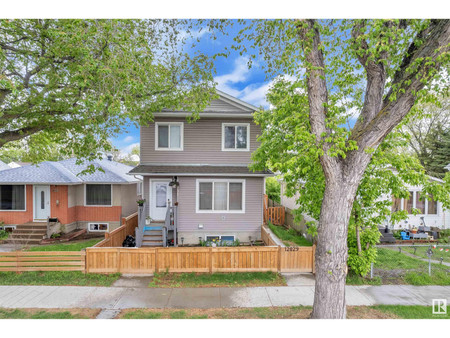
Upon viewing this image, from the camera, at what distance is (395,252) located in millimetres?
8766

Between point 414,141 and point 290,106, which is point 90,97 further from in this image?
point 414,141

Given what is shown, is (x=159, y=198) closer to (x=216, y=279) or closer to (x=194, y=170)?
(x=194, y=170)

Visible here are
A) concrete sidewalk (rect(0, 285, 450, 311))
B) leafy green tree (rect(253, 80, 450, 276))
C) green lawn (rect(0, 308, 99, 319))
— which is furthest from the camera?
leafy green tree (rect(253, 80, 450, 276))

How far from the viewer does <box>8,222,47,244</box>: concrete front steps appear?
1030cm

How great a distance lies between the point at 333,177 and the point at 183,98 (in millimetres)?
A: 5847

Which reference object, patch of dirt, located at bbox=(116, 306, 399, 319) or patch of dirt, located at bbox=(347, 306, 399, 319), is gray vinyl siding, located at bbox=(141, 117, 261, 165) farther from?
patch of dirt, located at bbox=(347, 306, 399, 319)

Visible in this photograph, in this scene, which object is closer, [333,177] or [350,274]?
[333,177]

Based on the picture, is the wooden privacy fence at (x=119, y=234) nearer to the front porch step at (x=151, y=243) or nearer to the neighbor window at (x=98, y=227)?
the front porch step at (x=151, y=243)

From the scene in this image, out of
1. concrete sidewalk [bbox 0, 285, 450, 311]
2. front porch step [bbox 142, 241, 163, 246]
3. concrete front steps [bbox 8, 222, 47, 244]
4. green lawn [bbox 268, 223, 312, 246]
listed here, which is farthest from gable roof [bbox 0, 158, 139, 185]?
green lawn [bbox 268, 223, 312, 246]

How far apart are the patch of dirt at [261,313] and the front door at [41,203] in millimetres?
9420

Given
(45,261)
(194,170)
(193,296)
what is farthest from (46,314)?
(194,170)

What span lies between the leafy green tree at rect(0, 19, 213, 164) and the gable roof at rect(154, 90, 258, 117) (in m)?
1.29

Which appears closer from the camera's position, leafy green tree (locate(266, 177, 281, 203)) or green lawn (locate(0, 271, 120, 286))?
green lawn (locate(0, 271, 120, 286))

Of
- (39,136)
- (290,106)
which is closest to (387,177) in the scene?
(290,106)
